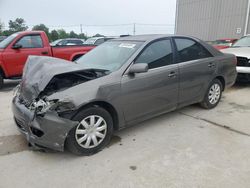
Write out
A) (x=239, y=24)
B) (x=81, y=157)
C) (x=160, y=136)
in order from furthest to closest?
(x=239, y=24), (x=160, y=136), (x=81, y=157)

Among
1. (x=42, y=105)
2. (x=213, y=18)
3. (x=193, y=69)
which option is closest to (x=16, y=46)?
(x=42, y=105)

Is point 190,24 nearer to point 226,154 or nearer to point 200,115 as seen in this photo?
point 200,115

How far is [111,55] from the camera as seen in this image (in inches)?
139

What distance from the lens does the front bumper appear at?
2.47 meters

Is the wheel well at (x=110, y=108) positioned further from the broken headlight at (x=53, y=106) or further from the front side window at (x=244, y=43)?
the front side window at (x=244, y=43)

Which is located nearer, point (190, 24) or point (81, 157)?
point (81, 157)

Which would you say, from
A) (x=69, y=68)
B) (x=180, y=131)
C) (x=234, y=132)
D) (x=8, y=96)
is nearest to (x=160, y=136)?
(x=180, y=131)

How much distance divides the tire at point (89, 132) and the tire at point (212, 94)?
231 centimetres

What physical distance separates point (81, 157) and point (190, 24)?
2040cm

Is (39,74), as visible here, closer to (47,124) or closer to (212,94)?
(47,124)

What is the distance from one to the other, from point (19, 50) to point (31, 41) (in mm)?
507

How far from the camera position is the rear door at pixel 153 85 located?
305cm

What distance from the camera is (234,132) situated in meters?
3.44

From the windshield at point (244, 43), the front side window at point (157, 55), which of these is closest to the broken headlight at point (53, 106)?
the front side window at point (157, 55)
